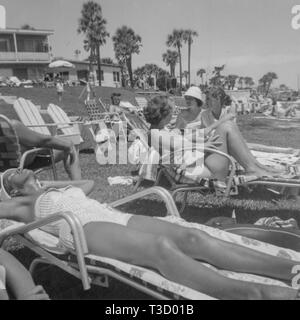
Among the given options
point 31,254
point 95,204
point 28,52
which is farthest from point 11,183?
point 28,52

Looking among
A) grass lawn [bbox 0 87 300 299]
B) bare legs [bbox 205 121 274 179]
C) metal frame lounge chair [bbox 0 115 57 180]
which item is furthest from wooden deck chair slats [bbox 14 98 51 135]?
bare legs [bbox 205 121 274 179]

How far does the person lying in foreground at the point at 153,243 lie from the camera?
1.88 metres

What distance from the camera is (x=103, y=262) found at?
7.04 ft

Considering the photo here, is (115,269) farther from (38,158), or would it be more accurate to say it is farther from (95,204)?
(38,158)

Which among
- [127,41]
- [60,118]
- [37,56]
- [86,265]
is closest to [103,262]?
[86,265]

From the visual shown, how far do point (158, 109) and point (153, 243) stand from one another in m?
2.08

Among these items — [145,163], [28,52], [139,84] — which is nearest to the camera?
[145,163]

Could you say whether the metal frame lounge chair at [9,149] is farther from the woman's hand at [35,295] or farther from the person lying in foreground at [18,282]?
the woman's hand at [35,295]

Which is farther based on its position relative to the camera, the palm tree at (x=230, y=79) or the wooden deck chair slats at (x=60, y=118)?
the palm tree at (x=230, y=79)

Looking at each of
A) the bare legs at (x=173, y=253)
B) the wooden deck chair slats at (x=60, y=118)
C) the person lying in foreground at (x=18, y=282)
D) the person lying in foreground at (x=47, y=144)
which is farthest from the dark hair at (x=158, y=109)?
the wooden deck chair slats at (x=60, y=118)

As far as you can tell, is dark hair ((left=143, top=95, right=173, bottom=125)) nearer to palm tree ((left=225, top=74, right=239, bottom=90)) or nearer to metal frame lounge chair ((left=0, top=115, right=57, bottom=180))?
metal frame lounge chair ((left=0, top=115, right=57, bottom=180))

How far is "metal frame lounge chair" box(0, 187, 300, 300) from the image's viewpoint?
6.45ft
